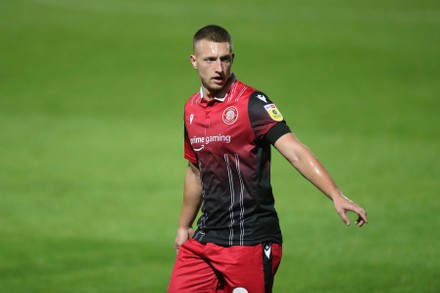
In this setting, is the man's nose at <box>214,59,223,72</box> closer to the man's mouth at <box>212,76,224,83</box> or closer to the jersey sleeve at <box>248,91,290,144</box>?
the man's mouth at <box>212,76,224,83</box>

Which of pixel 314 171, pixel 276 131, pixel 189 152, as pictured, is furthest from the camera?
pixel 189 152

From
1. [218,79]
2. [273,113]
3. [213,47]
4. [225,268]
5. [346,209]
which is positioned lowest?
[225,268]

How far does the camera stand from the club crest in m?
6.96

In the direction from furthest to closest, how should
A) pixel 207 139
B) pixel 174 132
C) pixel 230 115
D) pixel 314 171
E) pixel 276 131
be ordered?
pixel 174 132 → pixel 207 139 → pixel 230 115 → pixel 276 131 → pixel 314 171

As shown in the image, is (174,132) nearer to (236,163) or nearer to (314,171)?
(236,163)

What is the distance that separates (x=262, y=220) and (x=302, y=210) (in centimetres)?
675

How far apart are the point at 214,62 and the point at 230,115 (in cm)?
39

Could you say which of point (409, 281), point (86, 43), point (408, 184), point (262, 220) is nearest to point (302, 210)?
point (408, 184)

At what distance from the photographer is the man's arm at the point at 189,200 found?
7609mm

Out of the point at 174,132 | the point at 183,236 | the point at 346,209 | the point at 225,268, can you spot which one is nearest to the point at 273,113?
the point at 346,209

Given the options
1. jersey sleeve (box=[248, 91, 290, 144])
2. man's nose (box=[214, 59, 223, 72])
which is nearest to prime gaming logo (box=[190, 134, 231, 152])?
jersey sleeve (box=[248, 91, 290, 144])

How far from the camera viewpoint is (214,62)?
7.04 m

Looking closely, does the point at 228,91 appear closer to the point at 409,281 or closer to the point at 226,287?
the point at 226,287

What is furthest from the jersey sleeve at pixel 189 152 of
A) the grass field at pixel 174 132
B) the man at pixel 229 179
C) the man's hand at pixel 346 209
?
the grass field at pixel 174 132
